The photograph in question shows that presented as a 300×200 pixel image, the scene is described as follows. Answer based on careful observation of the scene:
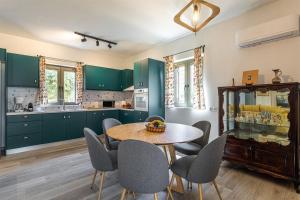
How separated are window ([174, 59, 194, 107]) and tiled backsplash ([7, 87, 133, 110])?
204 cm

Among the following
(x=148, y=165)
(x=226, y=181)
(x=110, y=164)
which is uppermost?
(x=148, y=165)

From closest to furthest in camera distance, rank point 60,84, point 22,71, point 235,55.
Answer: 1. point 235,55
2. point 22,71
3. point 60,84

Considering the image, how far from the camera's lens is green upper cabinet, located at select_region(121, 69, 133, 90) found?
5277mm

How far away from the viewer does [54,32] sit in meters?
3.67

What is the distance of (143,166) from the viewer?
4.30 feet

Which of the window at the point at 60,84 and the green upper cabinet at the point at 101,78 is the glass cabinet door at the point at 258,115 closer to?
the green upper cabinet at the point at 101,78

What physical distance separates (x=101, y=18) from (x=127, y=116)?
8.94 feet

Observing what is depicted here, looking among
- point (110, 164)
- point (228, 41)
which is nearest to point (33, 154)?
point (110, 164)

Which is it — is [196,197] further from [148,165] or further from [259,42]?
[259,42]

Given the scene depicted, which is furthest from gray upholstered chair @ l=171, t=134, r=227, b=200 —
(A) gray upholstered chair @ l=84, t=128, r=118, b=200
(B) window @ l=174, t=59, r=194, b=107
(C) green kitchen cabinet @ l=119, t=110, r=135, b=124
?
(C) green kitchen cabinet @ l=119, t=110, r=135, b=124

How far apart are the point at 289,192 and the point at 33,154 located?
4458 millimetres

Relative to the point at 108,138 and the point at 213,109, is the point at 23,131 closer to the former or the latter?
the point at 108,138

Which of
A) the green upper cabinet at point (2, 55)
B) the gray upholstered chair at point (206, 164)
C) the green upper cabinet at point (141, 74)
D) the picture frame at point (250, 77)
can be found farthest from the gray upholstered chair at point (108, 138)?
the green upper cabinet at point (2, 55)

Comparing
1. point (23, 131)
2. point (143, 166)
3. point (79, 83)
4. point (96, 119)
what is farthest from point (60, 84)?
point (143, 166)
